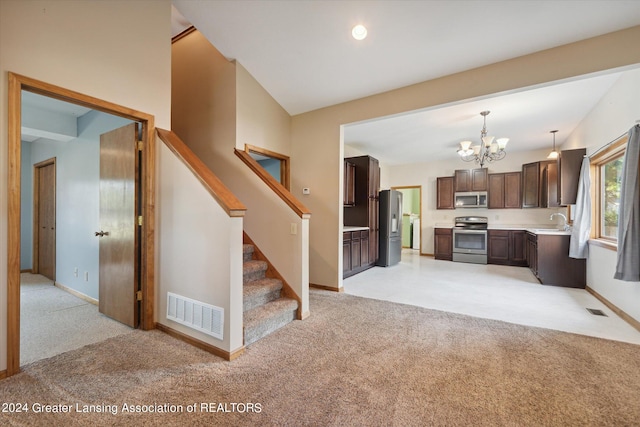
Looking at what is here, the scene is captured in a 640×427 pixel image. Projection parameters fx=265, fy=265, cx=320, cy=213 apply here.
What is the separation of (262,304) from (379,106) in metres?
3.01

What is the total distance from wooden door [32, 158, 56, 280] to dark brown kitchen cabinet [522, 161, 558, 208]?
9036 mm

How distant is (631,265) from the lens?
2.64m

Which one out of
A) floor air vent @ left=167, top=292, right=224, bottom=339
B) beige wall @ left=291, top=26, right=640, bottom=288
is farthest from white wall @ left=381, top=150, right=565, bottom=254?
floor air vent @ left=167, top=292, right=224, bottom=339

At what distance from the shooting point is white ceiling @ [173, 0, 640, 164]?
7.95 ft

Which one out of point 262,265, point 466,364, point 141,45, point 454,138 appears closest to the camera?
point 466,364

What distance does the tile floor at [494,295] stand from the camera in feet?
9.49

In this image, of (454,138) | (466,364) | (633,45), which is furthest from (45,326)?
(454,138)

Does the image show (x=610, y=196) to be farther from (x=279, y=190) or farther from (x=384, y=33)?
(x=279, y=190)

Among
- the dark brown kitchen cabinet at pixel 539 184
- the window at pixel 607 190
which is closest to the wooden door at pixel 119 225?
the window at pixel 607 190

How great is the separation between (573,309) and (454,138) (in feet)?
12.0

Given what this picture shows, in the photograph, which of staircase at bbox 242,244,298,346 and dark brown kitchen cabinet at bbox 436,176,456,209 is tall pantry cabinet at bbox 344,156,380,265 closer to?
dark brown kitchen cabinet at bbox 436,176,456,209

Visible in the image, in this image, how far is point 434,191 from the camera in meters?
7.62

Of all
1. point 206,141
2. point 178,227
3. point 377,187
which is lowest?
point 178,227

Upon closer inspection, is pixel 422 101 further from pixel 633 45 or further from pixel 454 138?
pixel 454 138
